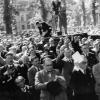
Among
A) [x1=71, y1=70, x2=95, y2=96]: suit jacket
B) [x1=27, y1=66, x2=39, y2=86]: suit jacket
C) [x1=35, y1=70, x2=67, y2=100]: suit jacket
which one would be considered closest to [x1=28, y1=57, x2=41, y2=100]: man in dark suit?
[x1=27, y1=66, x2=39, y2=86]: suit jacket

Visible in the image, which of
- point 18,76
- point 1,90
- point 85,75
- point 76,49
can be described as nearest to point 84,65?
point 85,75

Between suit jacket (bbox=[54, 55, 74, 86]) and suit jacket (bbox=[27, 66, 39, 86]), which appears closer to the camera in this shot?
suit jacket (bbox=[27, 66, 39, 86])

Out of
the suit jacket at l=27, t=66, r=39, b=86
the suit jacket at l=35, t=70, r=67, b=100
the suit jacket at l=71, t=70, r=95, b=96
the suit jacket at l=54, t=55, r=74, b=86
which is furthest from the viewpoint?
the suit jacket at l=54, t=55, r=74, b=86

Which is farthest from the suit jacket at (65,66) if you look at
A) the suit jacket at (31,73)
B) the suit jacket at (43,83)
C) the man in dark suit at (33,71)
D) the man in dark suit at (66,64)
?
the suit jacket at (43,83)

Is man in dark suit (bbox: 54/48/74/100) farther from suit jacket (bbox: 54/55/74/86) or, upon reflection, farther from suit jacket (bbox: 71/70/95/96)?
suit jacket (bbox: 71/70/95/96)

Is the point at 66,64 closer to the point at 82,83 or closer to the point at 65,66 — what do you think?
the point at 65,66

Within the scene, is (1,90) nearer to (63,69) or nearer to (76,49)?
(63,69)

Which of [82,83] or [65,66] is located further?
[65,66]

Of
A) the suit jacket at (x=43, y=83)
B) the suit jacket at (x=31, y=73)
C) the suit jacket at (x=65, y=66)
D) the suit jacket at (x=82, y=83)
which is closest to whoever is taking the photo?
the suit jacket at (x=43, y=83)

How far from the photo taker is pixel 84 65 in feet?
23.2

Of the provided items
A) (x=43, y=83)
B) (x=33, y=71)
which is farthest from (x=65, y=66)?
(x=43, y=83)

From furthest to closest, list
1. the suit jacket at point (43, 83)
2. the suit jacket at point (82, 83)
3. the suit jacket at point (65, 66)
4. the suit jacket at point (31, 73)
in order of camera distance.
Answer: the suit jacket at point (65, 66) < the suit jacket at point (31, 73) < the suit jacket at point (82, 83) < the suit jacket at point (43, 83)

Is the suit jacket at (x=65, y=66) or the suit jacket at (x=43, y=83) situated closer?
the suit jacket at (x=43, y=83)

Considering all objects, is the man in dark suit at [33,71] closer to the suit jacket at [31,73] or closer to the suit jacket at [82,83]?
the suit jacket at [31,73]
